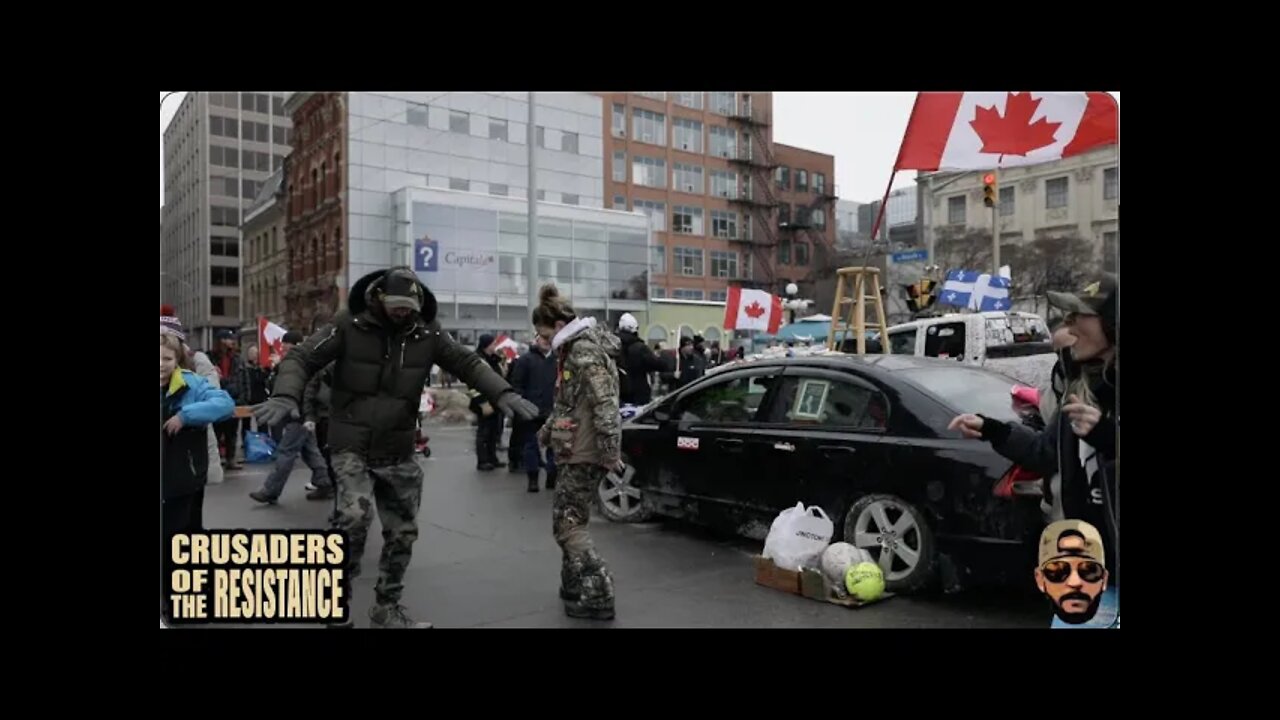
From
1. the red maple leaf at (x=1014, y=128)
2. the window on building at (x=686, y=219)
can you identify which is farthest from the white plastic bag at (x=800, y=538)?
the window on building at (x=686, y=219)

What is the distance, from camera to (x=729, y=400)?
20.1ft

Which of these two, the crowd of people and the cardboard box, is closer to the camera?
the crowd of people

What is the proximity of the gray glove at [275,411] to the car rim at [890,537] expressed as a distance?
3236 millimetres

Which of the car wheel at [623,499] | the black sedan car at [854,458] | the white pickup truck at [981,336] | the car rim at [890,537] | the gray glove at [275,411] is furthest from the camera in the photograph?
the white pickup truck at [981,336]

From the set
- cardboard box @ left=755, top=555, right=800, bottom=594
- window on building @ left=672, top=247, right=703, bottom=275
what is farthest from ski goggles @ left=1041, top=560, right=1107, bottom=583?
window on building @ left=672, top=247, right=703, bottom=275

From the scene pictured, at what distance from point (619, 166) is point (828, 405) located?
10933 mm

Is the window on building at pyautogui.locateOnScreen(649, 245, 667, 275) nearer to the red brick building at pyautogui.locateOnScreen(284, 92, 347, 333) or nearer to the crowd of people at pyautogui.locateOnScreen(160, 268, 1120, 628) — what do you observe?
the red brick building at pyautogui.locateOnScreen(284, 92, 347, 333)

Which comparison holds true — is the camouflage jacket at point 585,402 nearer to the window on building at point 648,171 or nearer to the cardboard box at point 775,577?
the cardboard box at point 775,577

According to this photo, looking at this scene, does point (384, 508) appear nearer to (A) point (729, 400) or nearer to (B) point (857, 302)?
Result: (A) point (729, 400)

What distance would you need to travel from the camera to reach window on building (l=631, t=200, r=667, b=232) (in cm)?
2634

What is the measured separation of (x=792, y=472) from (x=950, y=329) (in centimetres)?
706

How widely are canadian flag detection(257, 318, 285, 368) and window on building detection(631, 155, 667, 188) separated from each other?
5.71 metres

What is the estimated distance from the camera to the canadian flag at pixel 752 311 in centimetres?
1551
